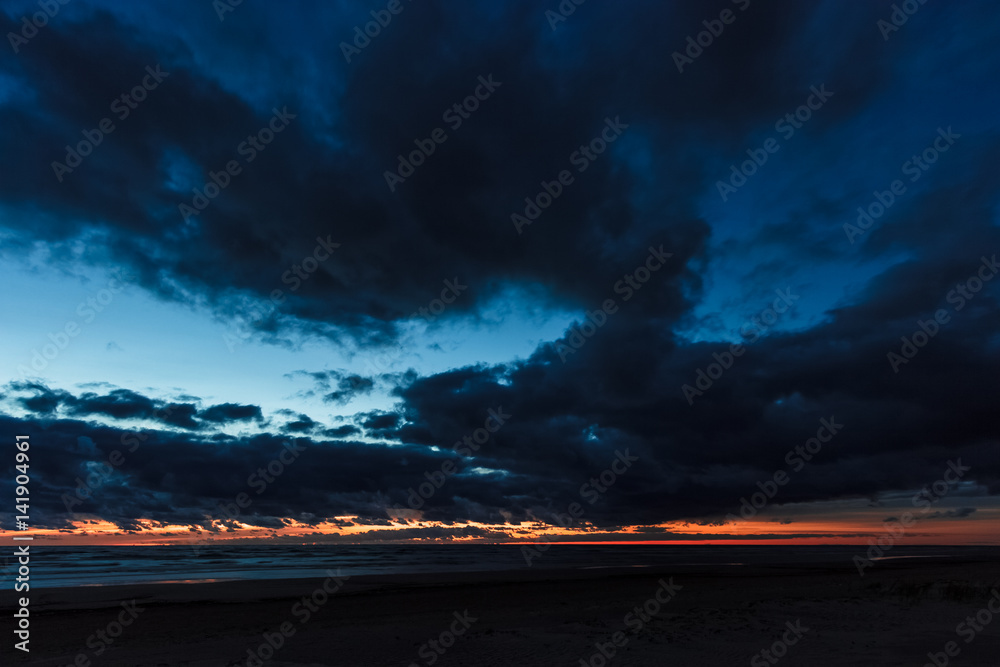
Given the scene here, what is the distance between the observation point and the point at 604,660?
16.7 metres

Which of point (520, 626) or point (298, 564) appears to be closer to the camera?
point (520, 626)

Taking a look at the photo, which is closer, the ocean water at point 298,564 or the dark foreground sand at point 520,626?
the dark foreground sand at point 520,626

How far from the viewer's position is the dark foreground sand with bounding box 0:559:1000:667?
17.6 metres

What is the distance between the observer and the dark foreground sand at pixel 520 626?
17.6 meters

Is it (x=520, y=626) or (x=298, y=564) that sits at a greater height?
(x=298, y=564)

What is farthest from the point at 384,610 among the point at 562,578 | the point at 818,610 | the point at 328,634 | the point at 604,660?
the point at 562,578

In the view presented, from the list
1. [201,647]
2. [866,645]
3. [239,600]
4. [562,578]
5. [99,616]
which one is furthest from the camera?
[562,578]

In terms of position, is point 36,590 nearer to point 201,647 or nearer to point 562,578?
point 201,647

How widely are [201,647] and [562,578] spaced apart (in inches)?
1435

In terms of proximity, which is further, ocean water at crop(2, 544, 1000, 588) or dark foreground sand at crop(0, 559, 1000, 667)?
ocean water at crop(2, 544, 1000, 588)

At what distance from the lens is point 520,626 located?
76.4ft

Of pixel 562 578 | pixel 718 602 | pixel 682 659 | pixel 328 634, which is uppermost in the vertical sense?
pixel 562 578

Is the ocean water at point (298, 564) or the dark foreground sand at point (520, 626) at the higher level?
the ocean water at point (298, 564)

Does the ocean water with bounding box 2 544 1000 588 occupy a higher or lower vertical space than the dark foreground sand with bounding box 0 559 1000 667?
higher
